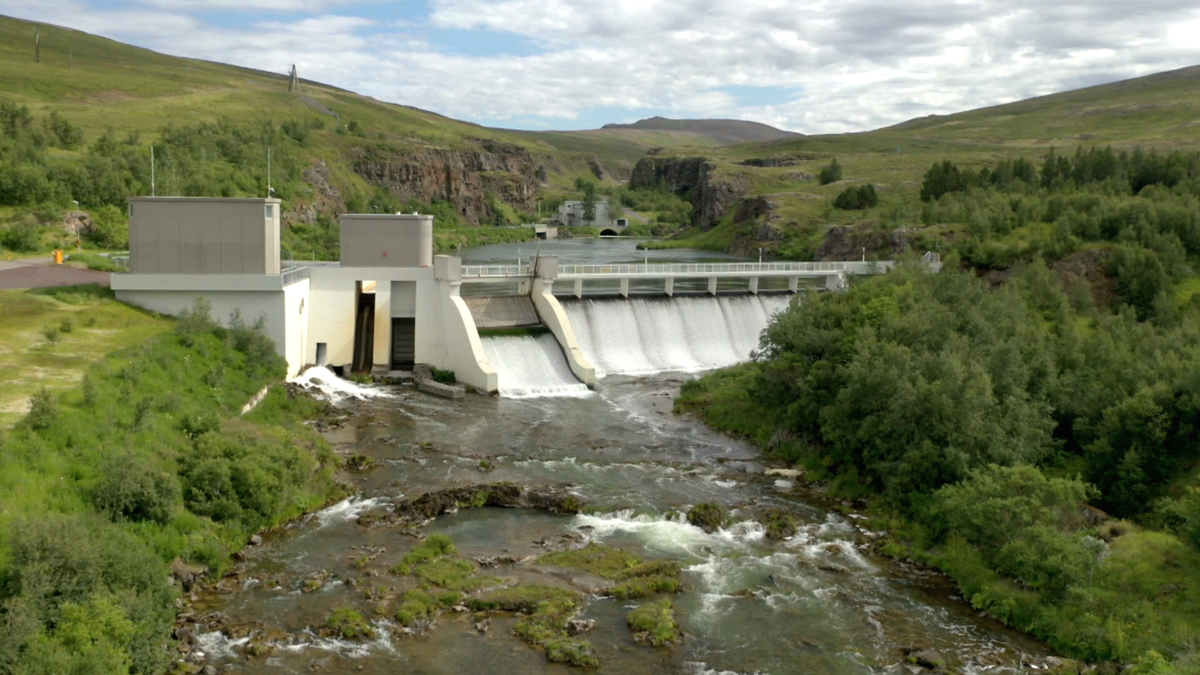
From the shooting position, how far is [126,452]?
74.7ft

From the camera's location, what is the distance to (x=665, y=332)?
49844 millimetres

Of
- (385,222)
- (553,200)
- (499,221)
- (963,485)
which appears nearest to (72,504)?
(963,485)

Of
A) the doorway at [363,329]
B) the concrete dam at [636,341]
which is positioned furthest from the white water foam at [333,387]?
the concrete dam at [636,341]

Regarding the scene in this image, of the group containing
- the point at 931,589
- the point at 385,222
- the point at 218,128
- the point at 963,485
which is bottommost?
the point at 931,589

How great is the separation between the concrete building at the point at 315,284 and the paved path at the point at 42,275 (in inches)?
147

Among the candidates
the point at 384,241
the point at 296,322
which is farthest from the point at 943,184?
the point at 296,322

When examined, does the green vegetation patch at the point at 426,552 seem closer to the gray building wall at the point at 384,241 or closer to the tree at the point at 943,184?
the gray building wall at the point at 384,241

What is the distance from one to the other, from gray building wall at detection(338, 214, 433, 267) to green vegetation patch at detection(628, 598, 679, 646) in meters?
26.7

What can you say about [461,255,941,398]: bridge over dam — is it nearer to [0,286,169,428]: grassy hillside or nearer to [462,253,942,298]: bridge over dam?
[462,253,942,298]: bridge over dam

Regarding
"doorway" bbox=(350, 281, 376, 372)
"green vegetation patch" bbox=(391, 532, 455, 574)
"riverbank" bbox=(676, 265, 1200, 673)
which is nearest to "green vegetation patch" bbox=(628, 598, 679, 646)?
"green vegetation patch" bbox=(391, 532, 455, 574)

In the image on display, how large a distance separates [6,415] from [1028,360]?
100 feet

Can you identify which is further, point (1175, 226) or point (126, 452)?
point (1175, 226)

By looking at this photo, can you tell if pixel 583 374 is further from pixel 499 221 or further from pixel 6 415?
pixel 499 221

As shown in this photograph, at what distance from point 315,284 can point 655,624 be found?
27579 mm
